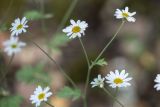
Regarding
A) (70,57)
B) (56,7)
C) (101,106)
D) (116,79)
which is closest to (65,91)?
(116,79)

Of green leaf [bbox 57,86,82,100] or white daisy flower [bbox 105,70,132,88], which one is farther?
green leaf [bbox 57,86,82,100]

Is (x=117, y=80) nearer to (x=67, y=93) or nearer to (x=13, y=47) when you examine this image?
(x=67, y=93)

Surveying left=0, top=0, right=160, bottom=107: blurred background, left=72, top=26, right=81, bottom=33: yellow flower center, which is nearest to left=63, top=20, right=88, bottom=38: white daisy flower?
left=72, top=26, right=81, bottom=33: yellow flower center

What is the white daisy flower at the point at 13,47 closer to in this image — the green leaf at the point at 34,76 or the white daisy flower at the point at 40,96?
the green leaf at the point at 34,76

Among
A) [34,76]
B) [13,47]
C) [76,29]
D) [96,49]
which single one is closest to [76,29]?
[76,29]

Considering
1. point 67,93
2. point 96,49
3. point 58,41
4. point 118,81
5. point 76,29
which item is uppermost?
point 96,49

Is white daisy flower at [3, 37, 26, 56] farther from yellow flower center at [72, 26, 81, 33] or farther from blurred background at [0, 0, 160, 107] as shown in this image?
blurred background at [0, 0, 160, 107]
